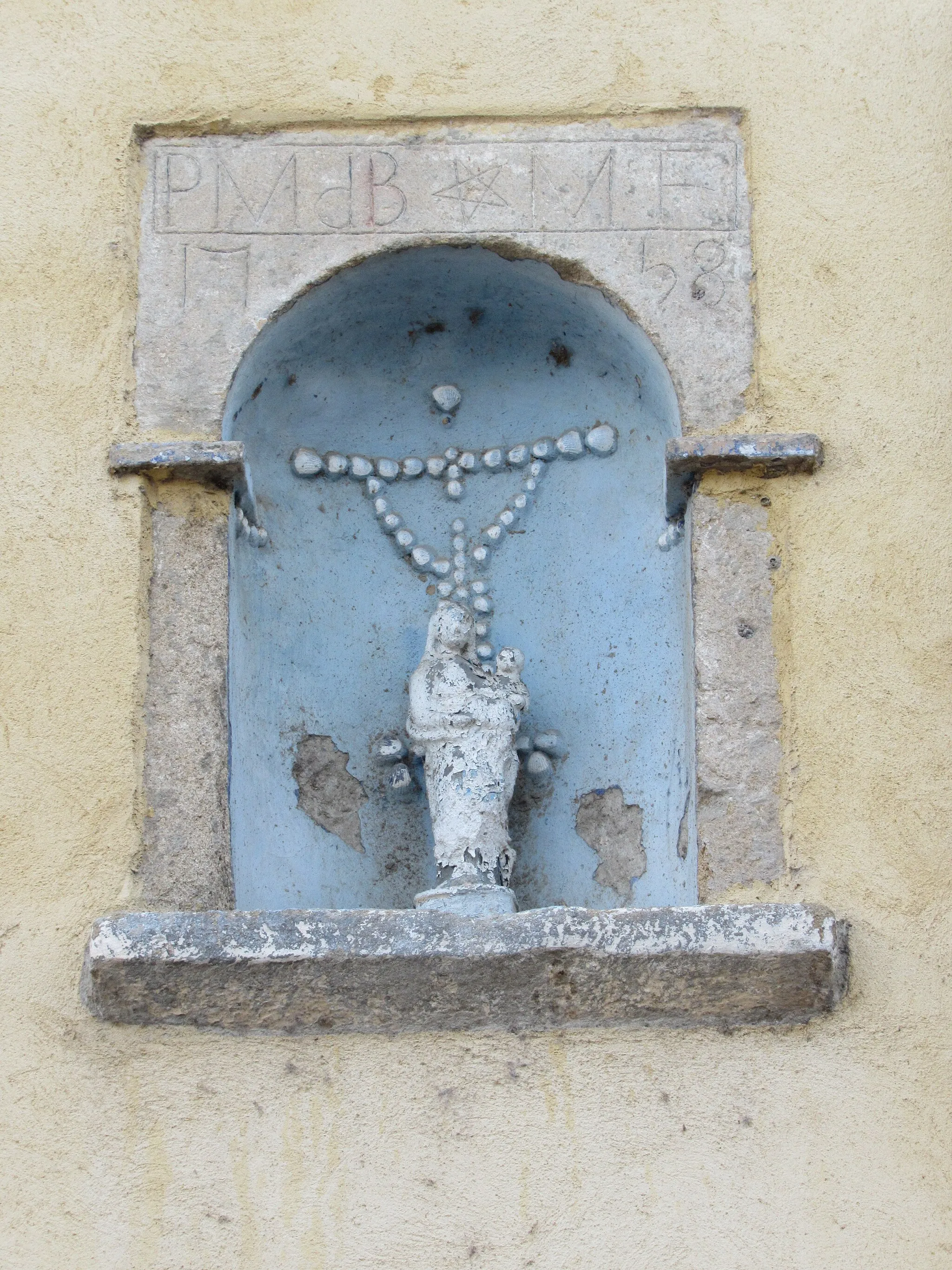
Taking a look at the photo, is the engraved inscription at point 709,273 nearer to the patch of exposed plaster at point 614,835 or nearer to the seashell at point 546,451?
the seashell at point 546,451

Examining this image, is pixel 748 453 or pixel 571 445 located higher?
pixel 571 445

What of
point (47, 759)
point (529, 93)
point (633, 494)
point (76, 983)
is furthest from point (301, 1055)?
point (529, 93)

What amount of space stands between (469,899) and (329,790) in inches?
20.4

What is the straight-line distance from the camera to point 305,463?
15.9 feet

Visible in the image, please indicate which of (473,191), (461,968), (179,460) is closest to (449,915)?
(461,968)

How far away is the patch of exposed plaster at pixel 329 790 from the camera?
4.66 meters

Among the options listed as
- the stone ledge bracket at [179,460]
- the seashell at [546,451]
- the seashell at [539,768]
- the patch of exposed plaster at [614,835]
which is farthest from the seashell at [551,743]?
the stone ledge bracket at [179,460]

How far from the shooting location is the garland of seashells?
16.0 feet

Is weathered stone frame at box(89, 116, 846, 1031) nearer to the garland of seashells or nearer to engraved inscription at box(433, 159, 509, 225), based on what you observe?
engraved inscription at box(433, 159, 509, 225)

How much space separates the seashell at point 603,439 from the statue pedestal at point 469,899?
41.7 inches

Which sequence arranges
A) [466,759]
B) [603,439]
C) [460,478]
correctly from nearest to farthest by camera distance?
[466,759], [603,439], [460,478]

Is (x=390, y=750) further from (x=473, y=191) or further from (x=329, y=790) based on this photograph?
(x=473, y=191)

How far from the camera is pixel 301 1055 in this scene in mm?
3986

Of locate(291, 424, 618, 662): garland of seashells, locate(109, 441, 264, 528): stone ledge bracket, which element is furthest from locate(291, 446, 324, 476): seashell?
locate(109, 441, 264, 528): stone ledge bracket
